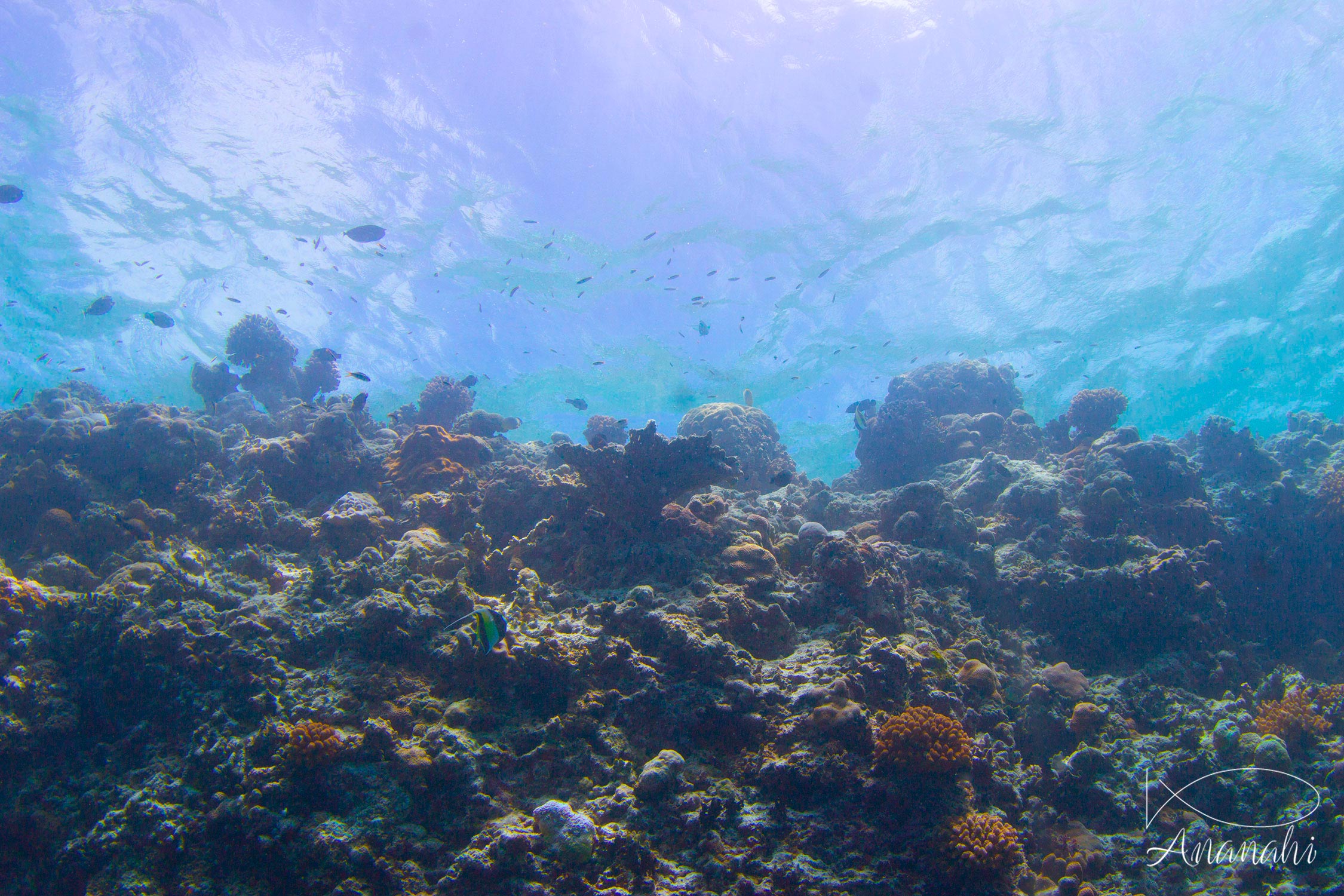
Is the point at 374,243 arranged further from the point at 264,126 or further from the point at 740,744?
the point at 740,744

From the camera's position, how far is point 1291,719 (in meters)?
5.81

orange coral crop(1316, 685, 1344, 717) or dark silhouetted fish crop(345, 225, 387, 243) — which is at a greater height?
dark silhouetted fish crop(345, 225, 387, 243)

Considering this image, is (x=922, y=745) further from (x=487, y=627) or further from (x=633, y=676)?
(x=487, y=627)

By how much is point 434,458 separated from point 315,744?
7.15m

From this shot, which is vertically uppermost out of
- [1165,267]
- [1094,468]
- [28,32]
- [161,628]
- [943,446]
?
[1165,267]

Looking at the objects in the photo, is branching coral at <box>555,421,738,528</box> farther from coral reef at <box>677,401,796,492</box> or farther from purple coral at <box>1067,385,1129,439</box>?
purple coral at <box>1067,385,1129,439</box>

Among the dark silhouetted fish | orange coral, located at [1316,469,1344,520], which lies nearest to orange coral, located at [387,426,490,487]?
the dark silhouetted fish

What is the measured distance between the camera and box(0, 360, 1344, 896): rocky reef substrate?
12.7ft

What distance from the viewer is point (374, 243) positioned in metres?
22.0

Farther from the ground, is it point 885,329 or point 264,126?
point 885,329

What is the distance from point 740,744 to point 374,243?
24.5 meters

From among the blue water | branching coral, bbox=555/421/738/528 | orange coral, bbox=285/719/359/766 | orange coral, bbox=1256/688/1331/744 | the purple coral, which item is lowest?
orange coral, bbox=285/719/359/766

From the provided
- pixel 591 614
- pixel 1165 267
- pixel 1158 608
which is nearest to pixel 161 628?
pixel 591 614

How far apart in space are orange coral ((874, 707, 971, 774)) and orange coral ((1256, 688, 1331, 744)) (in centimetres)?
453
